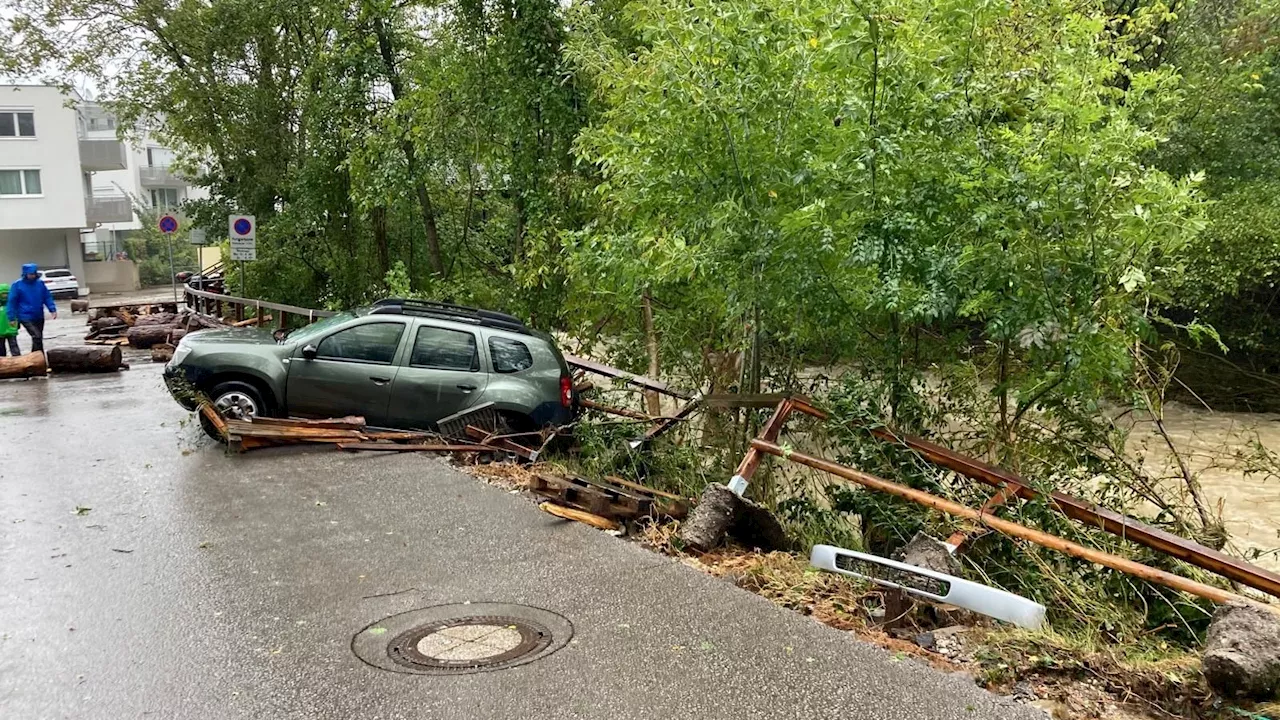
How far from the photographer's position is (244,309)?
2073 centimetres

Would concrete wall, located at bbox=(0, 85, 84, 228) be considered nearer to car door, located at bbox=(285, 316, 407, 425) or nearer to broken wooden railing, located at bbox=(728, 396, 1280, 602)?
car door, located at bbox=(285, 316, 407, 425)

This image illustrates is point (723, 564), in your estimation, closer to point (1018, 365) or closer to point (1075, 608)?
point (1075, 608)

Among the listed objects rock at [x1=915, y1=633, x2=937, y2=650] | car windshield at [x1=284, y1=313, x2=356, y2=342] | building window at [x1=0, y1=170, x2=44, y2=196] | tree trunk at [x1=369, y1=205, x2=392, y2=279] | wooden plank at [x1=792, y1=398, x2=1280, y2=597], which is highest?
building window at [x1=0, y1=170, x2=44, y2=196]

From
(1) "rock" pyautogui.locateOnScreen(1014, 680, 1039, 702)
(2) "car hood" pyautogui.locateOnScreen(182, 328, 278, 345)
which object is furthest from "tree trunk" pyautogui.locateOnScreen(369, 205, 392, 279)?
(1) "rock" pyautogui.locateOnScreen(1014, 680, 1039, 702)

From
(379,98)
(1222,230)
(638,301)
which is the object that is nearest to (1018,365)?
(638,301)

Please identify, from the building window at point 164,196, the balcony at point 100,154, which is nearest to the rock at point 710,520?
the balcony at point 100,154

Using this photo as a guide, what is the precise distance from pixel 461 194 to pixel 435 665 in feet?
42.5

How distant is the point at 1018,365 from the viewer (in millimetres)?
7125

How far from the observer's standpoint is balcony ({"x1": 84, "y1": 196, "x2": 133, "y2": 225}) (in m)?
51.1

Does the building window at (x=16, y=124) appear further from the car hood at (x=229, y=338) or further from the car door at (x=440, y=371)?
the car door at (x=440, y=371)

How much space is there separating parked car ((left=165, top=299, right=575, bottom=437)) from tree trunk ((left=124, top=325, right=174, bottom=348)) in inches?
490

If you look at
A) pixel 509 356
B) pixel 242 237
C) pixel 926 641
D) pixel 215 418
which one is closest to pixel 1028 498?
pixel 926 641

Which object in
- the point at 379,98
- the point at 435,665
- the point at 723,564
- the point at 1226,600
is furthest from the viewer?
the point at 379,98

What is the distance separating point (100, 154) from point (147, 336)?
35.9 metres
